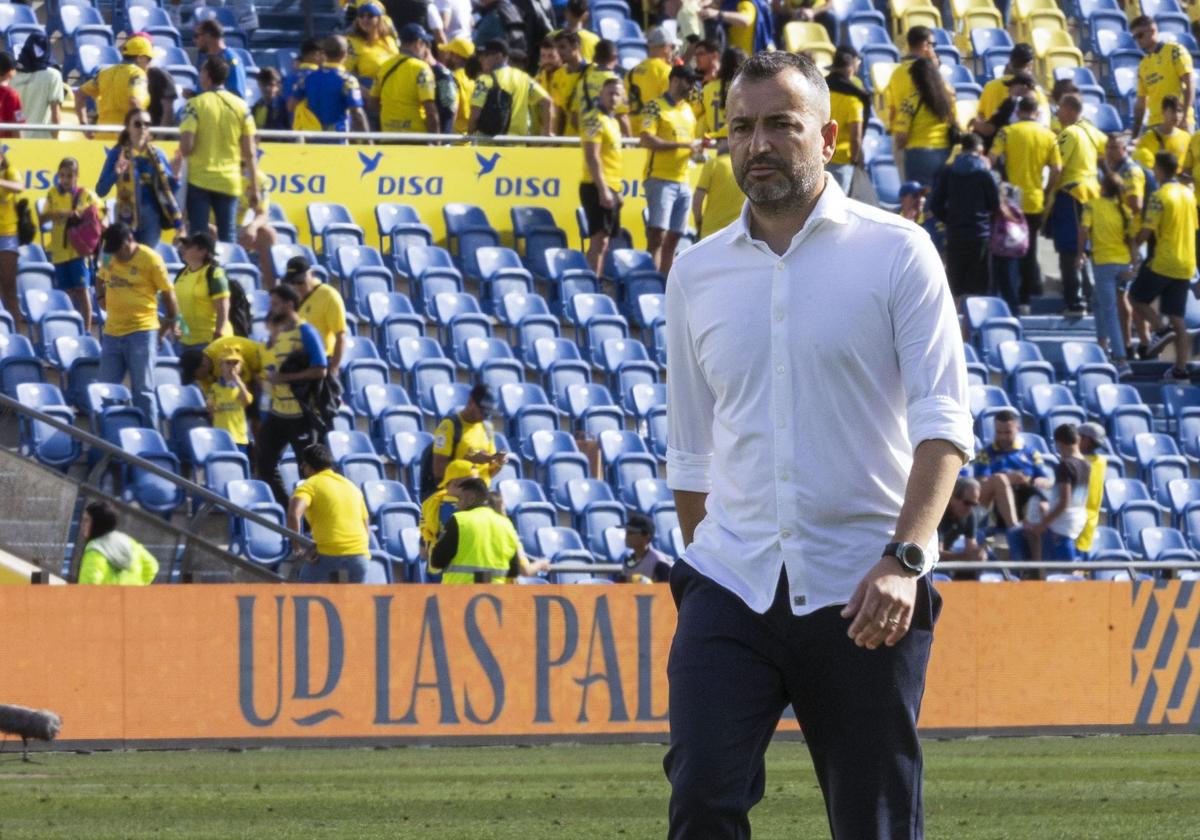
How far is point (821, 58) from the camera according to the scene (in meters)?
22.0

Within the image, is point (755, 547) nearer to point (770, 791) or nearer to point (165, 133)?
point (770, 791)

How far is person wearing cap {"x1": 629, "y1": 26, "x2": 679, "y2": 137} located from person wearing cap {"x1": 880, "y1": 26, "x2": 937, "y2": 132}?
1882 millimetres

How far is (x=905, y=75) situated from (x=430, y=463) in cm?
632

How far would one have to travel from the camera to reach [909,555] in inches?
168

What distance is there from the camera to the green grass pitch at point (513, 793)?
9641mm

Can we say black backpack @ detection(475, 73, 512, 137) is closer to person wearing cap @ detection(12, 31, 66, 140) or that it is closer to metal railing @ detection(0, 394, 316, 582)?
person wearing cap @ detection(12, 31, 66, 140)

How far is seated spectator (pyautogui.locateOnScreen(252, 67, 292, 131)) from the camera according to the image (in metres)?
19.2

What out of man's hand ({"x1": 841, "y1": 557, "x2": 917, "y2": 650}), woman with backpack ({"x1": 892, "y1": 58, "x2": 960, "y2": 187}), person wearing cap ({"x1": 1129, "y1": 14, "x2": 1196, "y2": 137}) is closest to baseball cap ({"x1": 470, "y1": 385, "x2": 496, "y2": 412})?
woman with backpack ({"x1": 892, "y1": 58, "x2": 960, "y2": 187})

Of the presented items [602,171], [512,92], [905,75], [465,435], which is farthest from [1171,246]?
[465,435]

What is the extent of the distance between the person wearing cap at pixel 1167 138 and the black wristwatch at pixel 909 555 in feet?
55.9

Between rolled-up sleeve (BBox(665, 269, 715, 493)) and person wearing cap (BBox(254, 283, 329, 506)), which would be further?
person wearing cap (BBox(254, 283, 329, 506))

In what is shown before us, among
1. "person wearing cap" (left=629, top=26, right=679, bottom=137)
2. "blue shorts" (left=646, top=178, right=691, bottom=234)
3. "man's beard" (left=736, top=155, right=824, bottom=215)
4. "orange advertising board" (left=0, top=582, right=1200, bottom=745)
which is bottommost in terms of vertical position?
"orange advertising board" (left=0, top=582, right=1200, bottom=745)

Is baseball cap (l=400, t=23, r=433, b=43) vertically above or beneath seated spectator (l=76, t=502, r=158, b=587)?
above

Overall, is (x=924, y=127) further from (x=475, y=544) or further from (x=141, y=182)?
(x=475, y=544)
